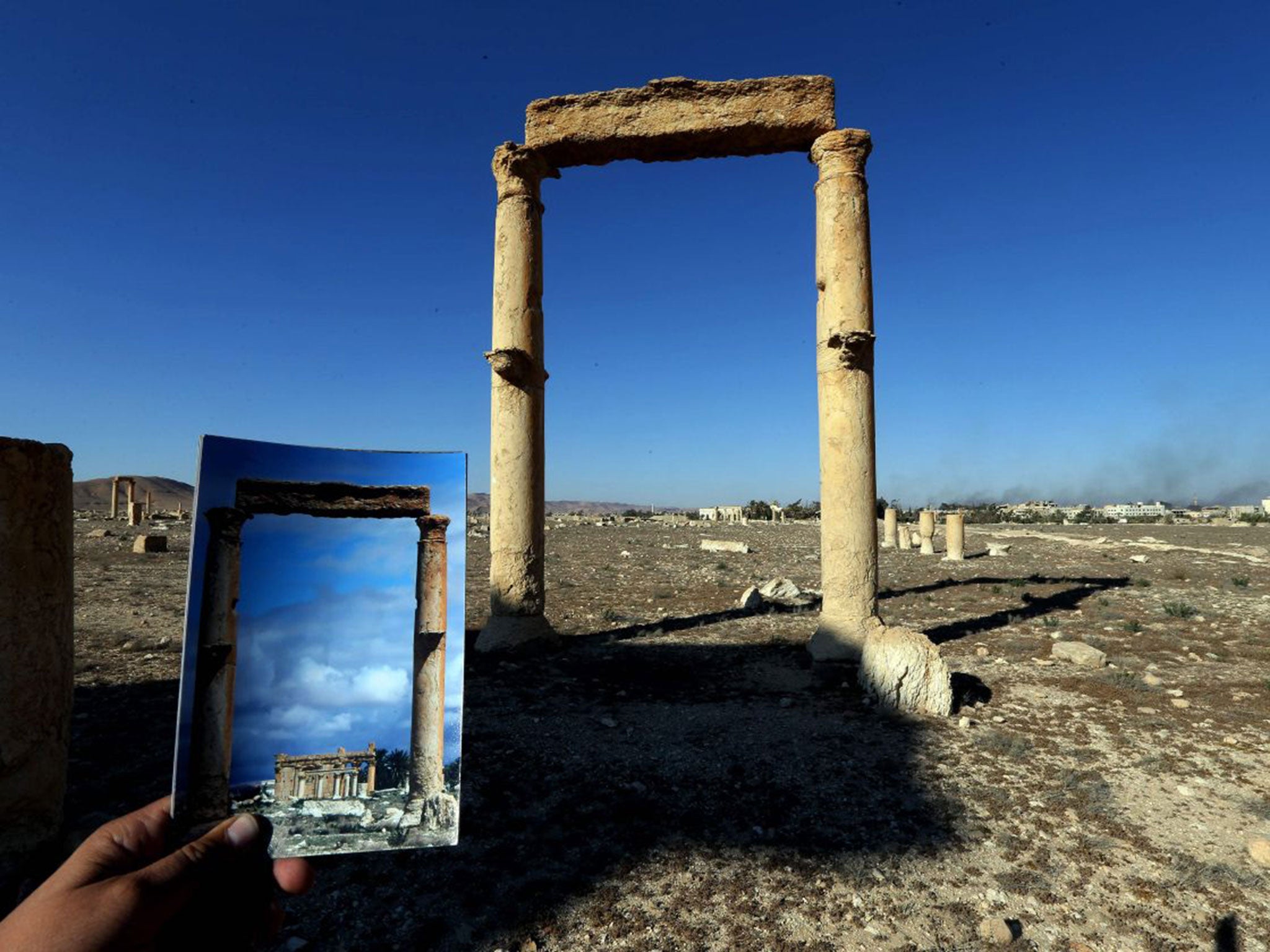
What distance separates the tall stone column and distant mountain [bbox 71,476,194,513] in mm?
76909

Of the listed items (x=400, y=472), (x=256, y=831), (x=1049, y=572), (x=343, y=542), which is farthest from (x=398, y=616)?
(x=1049, y=572)

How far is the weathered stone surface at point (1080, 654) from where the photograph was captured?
750 centimetres

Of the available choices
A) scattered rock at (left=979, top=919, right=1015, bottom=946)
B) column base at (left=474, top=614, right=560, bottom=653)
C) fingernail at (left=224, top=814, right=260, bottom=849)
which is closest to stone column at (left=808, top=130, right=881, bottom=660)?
column base at (left=474, top=614, right=560, bottom=653)

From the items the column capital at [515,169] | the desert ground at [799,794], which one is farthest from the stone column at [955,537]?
the column capital at [515,169]

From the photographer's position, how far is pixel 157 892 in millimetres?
1339

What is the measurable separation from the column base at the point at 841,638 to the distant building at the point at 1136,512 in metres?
55.9

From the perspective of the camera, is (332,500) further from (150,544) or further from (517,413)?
(150,544)

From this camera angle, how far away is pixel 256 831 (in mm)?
1435

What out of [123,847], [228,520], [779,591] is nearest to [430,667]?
[228,520]

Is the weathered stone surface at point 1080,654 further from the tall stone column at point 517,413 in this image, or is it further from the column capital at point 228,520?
the column capital at point 228,520

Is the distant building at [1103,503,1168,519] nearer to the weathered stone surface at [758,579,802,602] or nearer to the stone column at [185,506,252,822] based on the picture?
the weathered stone surface at [758,579,802,602]

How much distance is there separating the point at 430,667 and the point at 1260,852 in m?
4.63

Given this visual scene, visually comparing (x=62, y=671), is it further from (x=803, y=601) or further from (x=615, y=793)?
(x=803, y=601)

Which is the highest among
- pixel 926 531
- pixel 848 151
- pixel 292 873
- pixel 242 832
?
pixel 848 151
